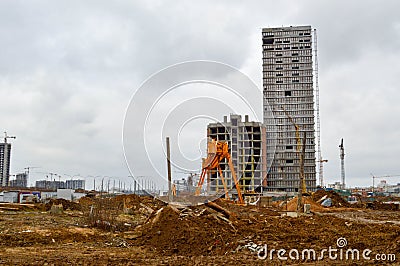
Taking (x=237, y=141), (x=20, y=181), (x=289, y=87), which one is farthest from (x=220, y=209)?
(x=20, y=181)

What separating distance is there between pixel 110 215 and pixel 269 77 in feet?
231

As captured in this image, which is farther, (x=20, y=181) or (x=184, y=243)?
(x=20, y=181)

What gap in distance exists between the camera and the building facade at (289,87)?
82.2m

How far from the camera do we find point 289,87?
8438cm

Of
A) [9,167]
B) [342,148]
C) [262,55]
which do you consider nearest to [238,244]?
[262,55]

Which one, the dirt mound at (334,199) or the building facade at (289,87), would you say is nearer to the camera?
the dirt mound at (334,199)

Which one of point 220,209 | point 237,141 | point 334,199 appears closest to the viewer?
point 220,209

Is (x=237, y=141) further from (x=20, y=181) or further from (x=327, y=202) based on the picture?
(x=20, y=181)

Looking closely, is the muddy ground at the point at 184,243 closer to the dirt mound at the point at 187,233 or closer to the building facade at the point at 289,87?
→ the dirt mound at the point at 187,233

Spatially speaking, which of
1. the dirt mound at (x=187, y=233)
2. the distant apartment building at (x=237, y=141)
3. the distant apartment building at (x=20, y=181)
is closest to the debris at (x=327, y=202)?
the distant apartment building at (x=237, y=141)

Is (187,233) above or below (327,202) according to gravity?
above

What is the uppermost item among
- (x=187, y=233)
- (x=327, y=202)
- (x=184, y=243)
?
(x=187, y=233)

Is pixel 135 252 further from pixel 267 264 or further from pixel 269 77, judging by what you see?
pixel 269 77

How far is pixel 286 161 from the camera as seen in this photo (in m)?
81.0
